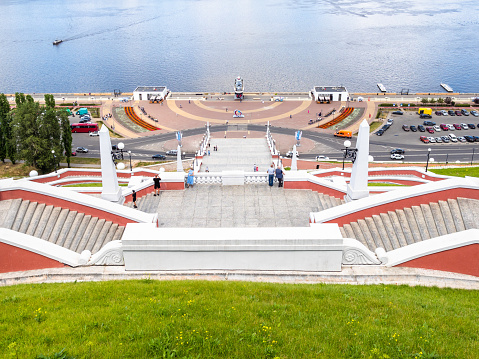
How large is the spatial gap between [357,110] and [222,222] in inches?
2867

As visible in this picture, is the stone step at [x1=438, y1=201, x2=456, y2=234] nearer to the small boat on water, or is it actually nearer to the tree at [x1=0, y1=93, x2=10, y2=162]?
the tree at [x1=0, y1=93, x2=10, y2=162]

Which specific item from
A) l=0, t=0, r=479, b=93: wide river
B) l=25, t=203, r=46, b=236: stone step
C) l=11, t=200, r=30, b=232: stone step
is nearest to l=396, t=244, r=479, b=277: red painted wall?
l=25, t=203, r=46, b=236: stone step

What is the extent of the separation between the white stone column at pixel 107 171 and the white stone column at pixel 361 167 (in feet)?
41.1

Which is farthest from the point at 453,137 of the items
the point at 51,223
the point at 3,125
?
the point at 51,223

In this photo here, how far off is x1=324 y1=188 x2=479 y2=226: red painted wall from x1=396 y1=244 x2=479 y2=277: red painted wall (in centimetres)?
373

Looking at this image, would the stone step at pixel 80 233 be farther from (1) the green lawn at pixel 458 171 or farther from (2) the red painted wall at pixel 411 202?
(1) the green lawn at pixel 458 171

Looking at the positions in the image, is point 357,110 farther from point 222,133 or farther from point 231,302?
point 231,302

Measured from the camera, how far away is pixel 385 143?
71.4m

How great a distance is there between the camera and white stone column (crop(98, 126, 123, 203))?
21688mm

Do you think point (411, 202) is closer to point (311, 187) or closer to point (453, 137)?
point (311, 187)

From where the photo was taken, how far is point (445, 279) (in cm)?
1545

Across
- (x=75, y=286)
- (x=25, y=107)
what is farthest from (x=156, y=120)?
(x=75, y=286)

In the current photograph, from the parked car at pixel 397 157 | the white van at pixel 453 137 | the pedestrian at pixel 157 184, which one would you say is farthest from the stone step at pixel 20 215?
the white van at pixel 453 137

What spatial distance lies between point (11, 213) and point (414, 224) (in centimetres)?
1836
